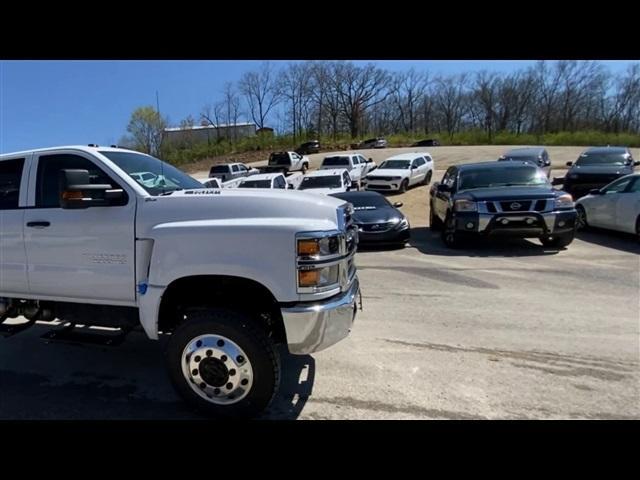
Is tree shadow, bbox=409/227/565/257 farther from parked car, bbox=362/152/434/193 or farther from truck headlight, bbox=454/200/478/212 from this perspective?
parked car, bbox=362/152/434/193

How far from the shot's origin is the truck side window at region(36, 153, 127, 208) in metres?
3.45

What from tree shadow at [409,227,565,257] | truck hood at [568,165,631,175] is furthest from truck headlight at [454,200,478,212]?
truck hood at [568,165,631,175]

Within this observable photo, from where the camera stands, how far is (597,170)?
47.5 feet

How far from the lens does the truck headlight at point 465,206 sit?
8234mm

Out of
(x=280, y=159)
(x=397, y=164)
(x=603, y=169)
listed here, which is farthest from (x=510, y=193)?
(x=280, y=159)

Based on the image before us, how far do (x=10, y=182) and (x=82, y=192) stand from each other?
4.04 feet

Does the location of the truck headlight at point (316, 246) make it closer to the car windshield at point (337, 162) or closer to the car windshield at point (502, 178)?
the car windshield at point (502, 178)

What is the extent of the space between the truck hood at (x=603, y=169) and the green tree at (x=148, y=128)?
14923 millimetres

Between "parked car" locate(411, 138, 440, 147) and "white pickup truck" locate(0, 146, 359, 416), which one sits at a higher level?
"parked car" locate(411, 138, 440, 147)

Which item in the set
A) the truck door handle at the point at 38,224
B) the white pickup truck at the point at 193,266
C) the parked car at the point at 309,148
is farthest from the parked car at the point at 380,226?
the parked car at the point at 309,148

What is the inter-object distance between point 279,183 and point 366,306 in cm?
1184

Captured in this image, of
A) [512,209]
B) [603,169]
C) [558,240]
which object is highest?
[603,169]

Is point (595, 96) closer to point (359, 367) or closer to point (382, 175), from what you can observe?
point (382, 175)

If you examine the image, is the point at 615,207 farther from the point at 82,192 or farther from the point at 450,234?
the point at 82,192
